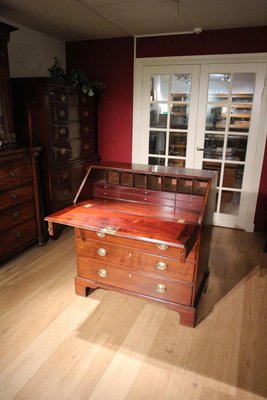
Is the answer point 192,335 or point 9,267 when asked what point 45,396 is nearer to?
point 192,335

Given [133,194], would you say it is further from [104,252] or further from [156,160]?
[156,160]

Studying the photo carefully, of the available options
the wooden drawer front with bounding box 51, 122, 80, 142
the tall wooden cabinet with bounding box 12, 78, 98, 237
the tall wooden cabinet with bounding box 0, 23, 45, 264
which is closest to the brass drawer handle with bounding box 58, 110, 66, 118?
the tall wooden cabinet with bounding box 12, 78, 98, 237

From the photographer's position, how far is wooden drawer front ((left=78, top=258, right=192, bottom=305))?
76.0 inches

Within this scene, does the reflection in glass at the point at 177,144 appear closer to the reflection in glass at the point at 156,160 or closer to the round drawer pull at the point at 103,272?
the reflection in glass at the point at 156,160

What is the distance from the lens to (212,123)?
347 cm

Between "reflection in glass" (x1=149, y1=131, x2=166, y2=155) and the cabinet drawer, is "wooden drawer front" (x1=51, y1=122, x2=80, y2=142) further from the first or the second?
"reflection in glass" (x1=149, y1=131, x2=166, y2=155)

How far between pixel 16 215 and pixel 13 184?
29 centimetres

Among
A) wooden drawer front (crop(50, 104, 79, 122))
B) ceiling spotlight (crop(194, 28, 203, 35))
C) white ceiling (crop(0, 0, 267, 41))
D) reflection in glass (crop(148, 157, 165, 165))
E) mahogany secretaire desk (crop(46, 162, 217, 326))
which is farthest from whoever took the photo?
reflection in glass (crop(148, 157, 165, 165))

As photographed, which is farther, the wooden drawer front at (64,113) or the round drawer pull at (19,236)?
the wooden drawer front at (64,113)

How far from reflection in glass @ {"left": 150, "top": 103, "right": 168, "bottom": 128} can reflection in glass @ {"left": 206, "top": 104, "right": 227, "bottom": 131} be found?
53 centimetres

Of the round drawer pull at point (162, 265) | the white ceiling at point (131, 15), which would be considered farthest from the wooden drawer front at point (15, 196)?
the white ceiling at point (131, 15)

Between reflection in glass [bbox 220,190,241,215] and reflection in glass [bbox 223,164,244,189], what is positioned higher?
reflection in glass [bbox 223,164,244,189]

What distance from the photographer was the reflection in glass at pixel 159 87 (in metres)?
3.57

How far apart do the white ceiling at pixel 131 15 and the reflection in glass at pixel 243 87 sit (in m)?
0.48
